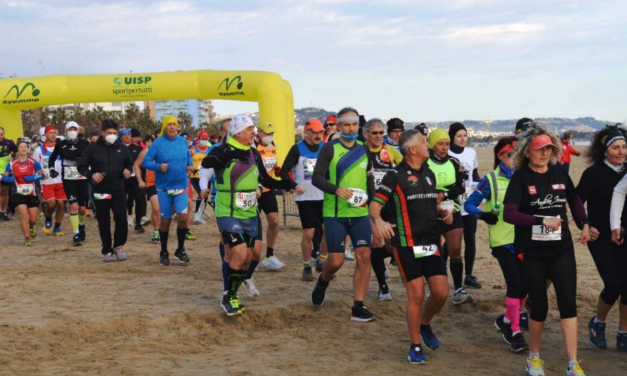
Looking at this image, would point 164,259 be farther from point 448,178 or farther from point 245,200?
point 448,178

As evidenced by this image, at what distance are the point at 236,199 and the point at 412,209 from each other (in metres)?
2.32

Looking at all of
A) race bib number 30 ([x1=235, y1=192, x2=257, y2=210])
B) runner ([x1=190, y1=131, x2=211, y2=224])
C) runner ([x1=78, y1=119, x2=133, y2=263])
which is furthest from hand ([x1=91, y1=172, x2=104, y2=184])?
runner ([x1=190, y1=131, x2=211, y2=224])

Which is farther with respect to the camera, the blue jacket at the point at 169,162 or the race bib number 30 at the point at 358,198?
the blue jacket at the point at 169,162

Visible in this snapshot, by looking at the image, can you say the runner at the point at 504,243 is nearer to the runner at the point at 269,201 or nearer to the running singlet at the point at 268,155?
the runner at the point at 269,201

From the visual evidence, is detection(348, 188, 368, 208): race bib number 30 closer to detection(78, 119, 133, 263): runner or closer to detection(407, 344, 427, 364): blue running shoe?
detection(407, 344, 427, 364): blue running shoe

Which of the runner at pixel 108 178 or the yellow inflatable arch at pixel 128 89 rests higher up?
the yellow inflatable arch at pixel 128 89

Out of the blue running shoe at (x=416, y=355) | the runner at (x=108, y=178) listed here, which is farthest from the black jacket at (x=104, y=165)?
the blue running shoe at (x=416, y=355)

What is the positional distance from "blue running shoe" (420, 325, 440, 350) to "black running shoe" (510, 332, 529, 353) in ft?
2.30

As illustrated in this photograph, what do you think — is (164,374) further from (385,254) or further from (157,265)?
(157,265)

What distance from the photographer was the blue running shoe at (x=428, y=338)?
7.24 meters

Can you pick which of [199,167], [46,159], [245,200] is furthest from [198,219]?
[245,200]

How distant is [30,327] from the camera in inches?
310

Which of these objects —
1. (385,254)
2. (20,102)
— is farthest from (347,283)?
(20,102)

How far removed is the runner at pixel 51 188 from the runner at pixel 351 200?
8386 millimetres
